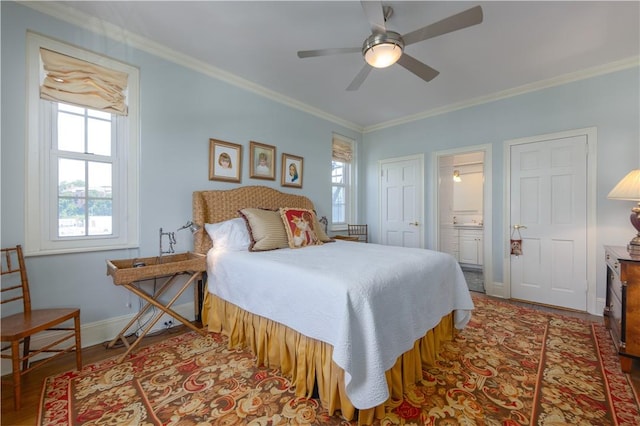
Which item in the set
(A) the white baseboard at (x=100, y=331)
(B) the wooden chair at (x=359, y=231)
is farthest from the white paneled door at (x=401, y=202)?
(A) the white baseboard at (x=100, y=331)

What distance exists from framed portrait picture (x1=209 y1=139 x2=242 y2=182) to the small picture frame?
2.21 feet

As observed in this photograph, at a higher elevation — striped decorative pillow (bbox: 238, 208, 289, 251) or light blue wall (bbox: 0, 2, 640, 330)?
light blue wall (bbox: 0, 2, 640, 330)

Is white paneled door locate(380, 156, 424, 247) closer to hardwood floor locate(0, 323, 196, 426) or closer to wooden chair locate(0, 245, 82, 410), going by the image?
Answer: hardwood floor locate(0, 323, 196, 426)

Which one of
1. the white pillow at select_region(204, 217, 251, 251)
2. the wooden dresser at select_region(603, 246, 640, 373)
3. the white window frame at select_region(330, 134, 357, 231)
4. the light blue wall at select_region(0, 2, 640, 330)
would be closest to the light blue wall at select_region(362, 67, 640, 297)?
the light blue wall at select_region(0, 2, 640, 330)

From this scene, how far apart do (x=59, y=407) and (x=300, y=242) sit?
6.24ft

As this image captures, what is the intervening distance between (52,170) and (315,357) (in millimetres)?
2422

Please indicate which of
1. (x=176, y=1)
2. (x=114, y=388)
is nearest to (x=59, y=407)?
(x=114, y=388)

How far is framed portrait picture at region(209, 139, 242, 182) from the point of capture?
297 cm

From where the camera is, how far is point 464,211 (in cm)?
559

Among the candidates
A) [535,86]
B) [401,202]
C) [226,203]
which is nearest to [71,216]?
[226,203]

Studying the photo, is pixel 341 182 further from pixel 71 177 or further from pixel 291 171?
pixel 71 177

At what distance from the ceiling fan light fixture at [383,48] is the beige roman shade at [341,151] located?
100 inches

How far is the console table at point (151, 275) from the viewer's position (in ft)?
6.25

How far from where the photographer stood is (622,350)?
5.99 feet
